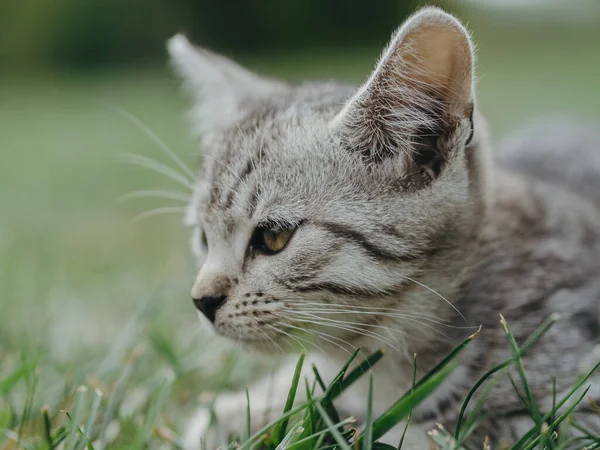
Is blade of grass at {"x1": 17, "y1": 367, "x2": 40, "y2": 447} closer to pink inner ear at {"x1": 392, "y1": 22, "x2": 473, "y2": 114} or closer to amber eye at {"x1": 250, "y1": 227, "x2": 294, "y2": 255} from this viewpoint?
amber eye at {"x1": 250, "y1": 227, "x2": 294, "y2": 255}

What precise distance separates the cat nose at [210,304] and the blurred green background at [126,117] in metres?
0.28

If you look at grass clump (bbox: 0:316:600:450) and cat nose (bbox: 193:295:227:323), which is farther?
cat nose (bbox: 193:295:227:323)

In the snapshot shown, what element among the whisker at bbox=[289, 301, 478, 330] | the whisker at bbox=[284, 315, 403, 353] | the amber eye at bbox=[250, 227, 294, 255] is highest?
the amber eye at bbox=[250, 227, 294, 255]

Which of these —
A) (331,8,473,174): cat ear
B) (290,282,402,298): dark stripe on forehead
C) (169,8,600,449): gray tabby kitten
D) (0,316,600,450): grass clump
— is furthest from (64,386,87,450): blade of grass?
(331,8,473,174): cat ear

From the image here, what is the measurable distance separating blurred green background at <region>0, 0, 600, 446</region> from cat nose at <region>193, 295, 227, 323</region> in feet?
0.91

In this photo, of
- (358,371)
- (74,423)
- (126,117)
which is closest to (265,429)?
(358,371)

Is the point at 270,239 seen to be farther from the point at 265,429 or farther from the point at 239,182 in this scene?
the point at 265,429

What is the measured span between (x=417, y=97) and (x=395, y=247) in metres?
0.31

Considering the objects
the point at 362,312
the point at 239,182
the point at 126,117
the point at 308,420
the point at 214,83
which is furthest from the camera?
the point at 126,117

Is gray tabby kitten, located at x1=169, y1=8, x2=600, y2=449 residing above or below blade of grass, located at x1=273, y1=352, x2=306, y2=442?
above

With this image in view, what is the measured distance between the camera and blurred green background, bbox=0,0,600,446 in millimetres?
1998

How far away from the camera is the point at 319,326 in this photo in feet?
4.56

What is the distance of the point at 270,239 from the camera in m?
1.36

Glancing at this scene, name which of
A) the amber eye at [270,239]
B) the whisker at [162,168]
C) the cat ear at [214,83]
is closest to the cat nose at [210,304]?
the amber eye at [270,239]
